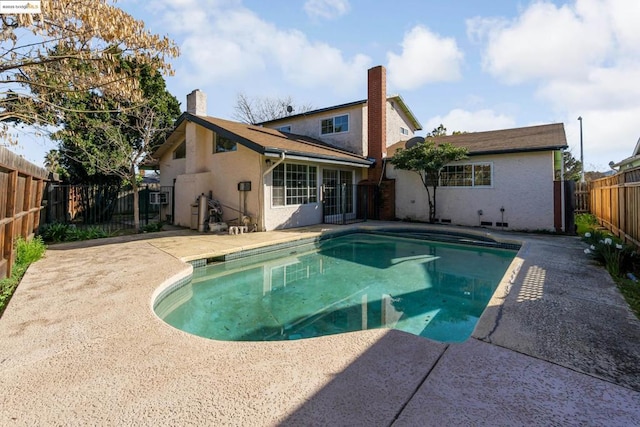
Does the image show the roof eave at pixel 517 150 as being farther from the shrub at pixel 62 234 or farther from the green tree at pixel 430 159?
the shrub at pixel 62 234

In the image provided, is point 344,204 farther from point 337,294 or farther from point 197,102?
point 337,294

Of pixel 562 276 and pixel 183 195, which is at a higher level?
pixel 183 195

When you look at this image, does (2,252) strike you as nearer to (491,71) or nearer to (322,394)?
(322,394)

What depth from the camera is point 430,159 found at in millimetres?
11758

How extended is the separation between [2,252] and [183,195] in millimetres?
7793

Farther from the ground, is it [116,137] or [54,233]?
[116,137]

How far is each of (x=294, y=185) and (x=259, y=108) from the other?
22.4 metres

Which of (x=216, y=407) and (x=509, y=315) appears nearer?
(x=216, y=407)

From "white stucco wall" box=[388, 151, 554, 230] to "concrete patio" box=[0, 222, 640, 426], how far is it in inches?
311

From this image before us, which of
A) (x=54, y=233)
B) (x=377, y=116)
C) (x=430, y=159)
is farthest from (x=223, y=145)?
(x=430, y=159)

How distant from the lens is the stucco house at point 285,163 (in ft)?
34.4

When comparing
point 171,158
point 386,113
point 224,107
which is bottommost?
point 171,158

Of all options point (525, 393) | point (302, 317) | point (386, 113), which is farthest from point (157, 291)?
point (386, 113)

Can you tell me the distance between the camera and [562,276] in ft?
16.6
